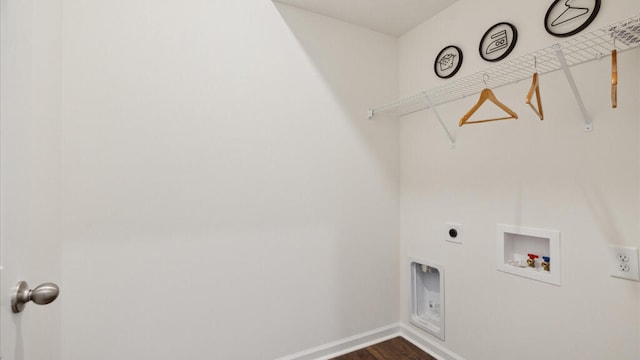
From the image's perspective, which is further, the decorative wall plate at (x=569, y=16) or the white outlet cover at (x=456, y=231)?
the white outlet cover at (x=456, y=231)

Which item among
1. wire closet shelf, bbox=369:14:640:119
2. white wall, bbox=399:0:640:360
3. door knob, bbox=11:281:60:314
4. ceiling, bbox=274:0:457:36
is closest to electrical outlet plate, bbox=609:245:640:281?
white wall, bbox=399:0:640:360

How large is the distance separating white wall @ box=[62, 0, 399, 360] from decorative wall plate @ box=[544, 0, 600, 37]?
1009 millimetres

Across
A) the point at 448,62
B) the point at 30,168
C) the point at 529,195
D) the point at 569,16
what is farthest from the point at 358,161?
the point at 30,168

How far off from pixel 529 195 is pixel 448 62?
955mm

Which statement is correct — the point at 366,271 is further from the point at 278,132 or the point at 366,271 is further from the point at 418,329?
the point at 278,132

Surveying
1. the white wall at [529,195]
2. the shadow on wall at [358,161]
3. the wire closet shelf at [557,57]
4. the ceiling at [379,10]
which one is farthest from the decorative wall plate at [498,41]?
the shadow on wall at [358,161]

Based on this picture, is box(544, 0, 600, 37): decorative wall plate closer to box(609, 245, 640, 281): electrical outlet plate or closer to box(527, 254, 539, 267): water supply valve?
box(609, 245, 640, 281): electrical outlet plate

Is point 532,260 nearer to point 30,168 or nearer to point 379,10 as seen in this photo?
point 379,10

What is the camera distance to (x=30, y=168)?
87cm

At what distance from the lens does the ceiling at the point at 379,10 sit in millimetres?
1800

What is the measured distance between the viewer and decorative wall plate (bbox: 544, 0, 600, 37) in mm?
1207

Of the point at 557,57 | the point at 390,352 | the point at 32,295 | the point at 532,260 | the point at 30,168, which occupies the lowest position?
the point at 390,352

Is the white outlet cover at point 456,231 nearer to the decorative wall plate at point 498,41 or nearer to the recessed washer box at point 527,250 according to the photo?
the recessed washer box at point 527,250

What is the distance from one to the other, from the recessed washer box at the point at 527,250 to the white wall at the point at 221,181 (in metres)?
0.77
